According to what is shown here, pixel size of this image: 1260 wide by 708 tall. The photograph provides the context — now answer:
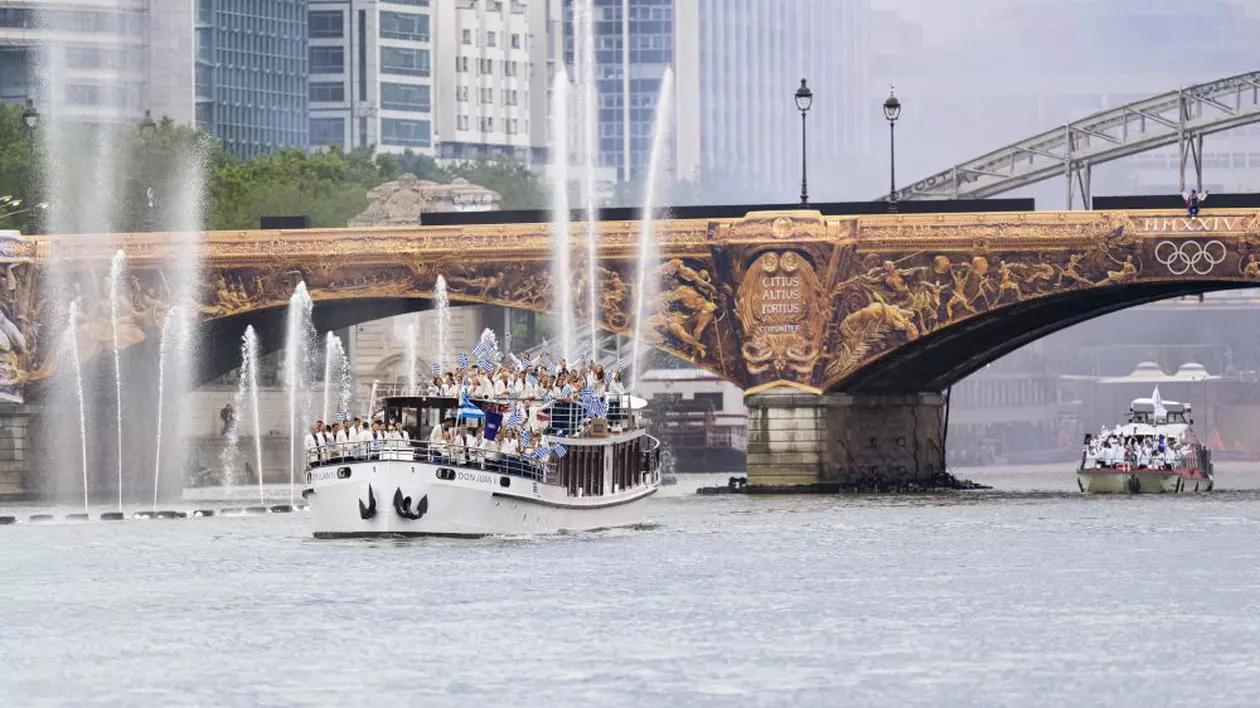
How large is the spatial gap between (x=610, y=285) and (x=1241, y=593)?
168 ft

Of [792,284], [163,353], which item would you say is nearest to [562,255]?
[792,284]

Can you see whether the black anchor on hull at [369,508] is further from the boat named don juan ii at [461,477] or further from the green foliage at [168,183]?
the green foliage at [168,183]

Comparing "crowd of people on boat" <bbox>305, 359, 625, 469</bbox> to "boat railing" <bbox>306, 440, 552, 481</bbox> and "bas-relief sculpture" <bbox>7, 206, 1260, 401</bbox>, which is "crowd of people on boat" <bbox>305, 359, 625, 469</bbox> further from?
"bas-relief sculpture" <bbox>7, 206, 1260, 401</bbox>

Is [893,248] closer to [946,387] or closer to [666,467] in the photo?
[946,387]

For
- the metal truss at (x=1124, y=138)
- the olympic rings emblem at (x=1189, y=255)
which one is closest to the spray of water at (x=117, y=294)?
the metal truss at (x=1124, y=138)

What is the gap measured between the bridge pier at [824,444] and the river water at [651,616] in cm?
2026

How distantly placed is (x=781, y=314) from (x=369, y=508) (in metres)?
36.4

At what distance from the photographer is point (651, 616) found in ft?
246

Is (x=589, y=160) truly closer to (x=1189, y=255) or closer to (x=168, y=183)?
(x=1189, y=255)

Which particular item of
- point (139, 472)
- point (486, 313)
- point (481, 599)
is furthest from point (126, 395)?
point (481, 599)

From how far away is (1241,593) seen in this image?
78.7m

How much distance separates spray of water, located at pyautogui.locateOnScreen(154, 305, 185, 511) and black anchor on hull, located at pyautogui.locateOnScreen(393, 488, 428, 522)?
38956mm

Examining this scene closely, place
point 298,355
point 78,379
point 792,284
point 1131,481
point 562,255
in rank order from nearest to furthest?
1. point 792,284
2. point 562,255
3. point 1131,481
4. point 78,379
5. point 298,355

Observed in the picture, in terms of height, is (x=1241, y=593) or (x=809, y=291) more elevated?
(x=809, y=291)
